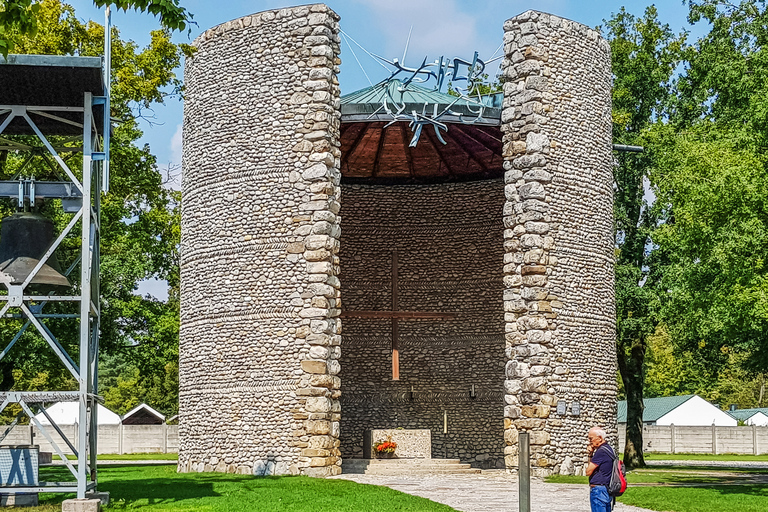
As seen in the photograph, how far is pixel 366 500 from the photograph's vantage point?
14.3m

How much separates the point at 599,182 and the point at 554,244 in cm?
230

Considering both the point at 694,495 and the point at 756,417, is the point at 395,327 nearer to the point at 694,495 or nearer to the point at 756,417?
the point at 694,495

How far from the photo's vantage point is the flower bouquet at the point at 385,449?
21984mm

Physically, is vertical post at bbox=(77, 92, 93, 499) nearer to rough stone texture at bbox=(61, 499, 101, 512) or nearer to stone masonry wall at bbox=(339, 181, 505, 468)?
rough stone texture at bbox=(61, 499, 101, 512)

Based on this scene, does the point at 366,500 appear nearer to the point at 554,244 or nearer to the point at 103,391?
the point at 554,244

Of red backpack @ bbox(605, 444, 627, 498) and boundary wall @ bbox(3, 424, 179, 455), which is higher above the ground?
red backpack @ bbox(605, 444, 627, 498)

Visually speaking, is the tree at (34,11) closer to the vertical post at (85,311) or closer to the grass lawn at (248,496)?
the vertical post at (85,311)

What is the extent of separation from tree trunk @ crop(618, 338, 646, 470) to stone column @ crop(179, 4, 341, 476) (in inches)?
460

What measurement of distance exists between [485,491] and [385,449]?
5.94 m

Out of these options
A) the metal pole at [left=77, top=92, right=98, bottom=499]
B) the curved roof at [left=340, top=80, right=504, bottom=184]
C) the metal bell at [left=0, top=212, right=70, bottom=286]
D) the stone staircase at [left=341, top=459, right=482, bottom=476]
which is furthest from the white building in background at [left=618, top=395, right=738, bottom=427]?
the metal pole at [left=77, top=92, right=98, bottom=499]

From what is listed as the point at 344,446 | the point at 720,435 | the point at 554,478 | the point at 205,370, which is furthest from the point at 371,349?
the point at 720,435

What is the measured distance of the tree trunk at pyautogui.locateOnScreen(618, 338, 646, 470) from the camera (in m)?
28.2

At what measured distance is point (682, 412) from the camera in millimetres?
55250

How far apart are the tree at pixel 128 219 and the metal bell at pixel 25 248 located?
978 cm
